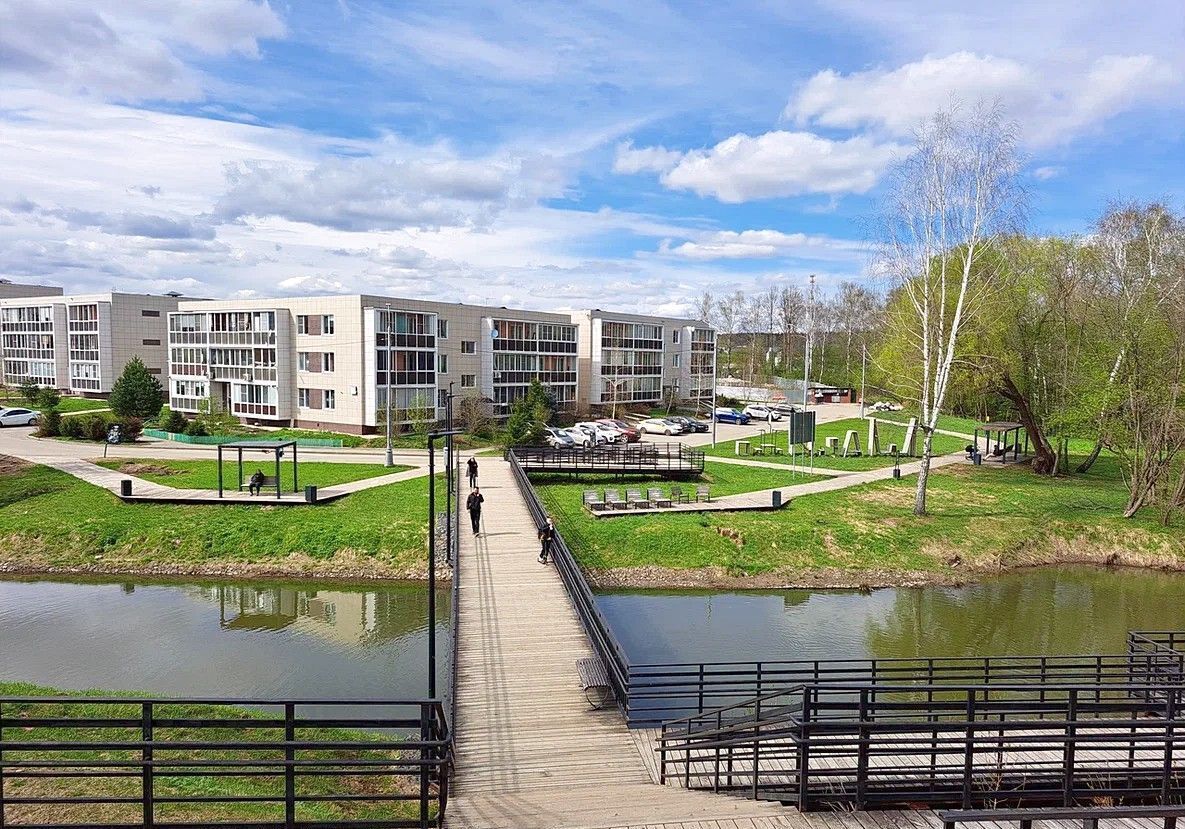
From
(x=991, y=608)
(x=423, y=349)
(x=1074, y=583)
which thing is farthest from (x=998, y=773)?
(x=423, y=349)

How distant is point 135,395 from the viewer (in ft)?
173

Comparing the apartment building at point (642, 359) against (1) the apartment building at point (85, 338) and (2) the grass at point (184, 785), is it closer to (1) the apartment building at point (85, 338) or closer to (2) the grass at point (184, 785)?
(1) the apartment building at point (85, 338)

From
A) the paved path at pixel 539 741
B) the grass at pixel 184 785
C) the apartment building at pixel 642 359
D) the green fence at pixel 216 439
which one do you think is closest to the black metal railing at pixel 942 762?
the paved path at pixel 539 741

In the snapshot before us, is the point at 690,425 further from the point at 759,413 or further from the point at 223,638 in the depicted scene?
the point at 223,638

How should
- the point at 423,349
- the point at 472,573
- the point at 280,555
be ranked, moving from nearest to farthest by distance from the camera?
the point at 472,573 < the point at 280,555 < the point at 423,349

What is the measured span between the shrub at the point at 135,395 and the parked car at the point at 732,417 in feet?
148

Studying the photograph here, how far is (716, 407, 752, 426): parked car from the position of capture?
226 ft

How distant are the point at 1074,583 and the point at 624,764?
77.8 feet

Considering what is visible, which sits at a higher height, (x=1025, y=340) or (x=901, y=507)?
(x=1025, y=340)

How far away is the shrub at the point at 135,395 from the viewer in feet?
172

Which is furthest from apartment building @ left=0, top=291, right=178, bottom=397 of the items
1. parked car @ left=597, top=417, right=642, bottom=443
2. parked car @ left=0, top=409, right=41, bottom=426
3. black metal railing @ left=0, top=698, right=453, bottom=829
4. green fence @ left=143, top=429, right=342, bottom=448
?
black metal railing @ left=0, top=698, right=453, bottom=829

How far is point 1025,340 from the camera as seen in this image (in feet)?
131

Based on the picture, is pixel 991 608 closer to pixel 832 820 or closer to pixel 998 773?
pixel 998 773

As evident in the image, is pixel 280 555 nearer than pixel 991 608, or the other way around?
pixel 991 608
